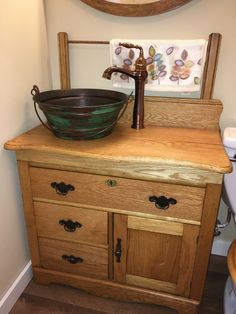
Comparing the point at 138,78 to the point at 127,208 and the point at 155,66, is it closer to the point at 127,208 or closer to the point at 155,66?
the point at 155,66

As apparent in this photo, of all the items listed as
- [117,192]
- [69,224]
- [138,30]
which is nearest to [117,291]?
[69,224]

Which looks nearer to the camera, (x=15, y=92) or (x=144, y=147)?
(x=144, y=147)

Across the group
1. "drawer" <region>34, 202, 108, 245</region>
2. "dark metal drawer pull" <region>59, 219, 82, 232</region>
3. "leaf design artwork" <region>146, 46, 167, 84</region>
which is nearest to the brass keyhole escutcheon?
"drawer" <region>34, 202, 108, 245</region>

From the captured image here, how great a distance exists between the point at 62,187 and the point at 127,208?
0.27 meters

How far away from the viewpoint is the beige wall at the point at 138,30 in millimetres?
1126

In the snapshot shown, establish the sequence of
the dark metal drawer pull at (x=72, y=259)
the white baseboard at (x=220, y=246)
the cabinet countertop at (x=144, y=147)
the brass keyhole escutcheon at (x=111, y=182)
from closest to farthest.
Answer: the cabinet countertop at (x=144, y=147) < the brass keyhole escutcheon at (x=111, y=182) < the dark metal drawer pull at (x=72, y=259) < the white baseboard at (x=220, y=246)

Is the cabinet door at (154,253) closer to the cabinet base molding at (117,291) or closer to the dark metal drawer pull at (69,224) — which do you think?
the cabinet base molding at (117,291)

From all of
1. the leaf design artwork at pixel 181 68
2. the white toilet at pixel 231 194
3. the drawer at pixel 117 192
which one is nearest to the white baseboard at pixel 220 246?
the white toilet at pixel 231 194

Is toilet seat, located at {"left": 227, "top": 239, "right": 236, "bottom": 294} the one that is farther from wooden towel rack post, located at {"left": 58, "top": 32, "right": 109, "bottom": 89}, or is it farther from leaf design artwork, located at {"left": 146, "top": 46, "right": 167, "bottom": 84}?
wooden towel rack post, located at {"left": 58, "top": 32, "right": 109, "bottom": 89}

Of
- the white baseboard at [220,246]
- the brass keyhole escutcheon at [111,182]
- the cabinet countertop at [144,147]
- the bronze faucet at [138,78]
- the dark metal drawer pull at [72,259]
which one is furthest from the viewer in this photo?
the white baseboard at [220,246]

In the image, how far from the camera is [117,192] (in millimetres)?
1005

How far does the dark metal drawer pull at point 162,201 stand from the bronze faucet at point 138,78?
0.36m

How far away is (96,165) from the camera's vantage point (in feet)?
3.21

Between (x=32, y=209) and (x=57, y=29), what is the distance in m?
0.85
